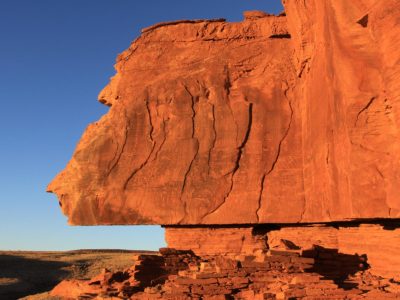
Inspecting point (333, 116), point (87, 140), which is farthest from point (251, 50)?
point (87, 140)

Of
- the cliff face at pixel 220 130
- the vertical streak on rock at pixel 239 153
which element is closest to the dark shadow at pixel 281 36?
the cliff face at pixel 220 130

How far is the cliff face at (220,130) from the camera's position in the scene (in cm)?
1323

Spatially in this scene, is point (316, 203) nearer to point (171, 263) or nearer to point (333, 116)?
point (333, 116)

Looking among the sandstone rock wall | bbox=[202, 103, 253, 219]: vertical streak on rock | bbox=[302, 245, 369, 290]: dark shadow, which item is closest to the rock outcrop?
bbox=[302, 245, 369, 290]: dark shadow

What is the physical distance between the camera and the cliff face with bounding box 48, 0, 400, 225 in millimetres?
13234

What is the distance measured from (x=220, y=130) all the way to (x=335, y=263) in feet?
17.5

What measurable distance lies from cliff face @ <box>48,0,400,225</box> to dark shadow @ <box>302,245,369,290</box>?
3.01 feet

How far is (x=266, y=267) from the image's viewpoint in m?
10.9

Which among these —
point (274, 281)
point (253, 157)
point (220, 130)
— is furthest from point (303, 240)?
point (220, 130)

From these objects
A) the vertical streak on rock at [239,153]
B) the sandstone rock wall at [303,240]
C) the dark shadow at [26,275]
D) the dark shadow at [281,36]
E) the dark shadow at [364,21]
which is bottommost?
the dark shadow at [26,275]

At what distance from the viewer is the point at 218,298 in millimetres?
10125

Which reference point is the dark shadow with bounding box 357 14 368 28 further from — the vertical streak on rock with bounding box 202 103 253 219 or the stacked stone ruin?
the vertical streak on rock with bounding box 202 103 253 219

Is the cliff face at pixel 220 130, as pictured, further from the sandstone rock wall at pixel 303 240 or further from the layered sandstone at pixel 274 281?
the layered sandstone at pixel 274 281

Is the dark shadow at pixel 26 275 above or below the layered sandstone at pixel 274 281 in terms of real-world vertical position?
below
